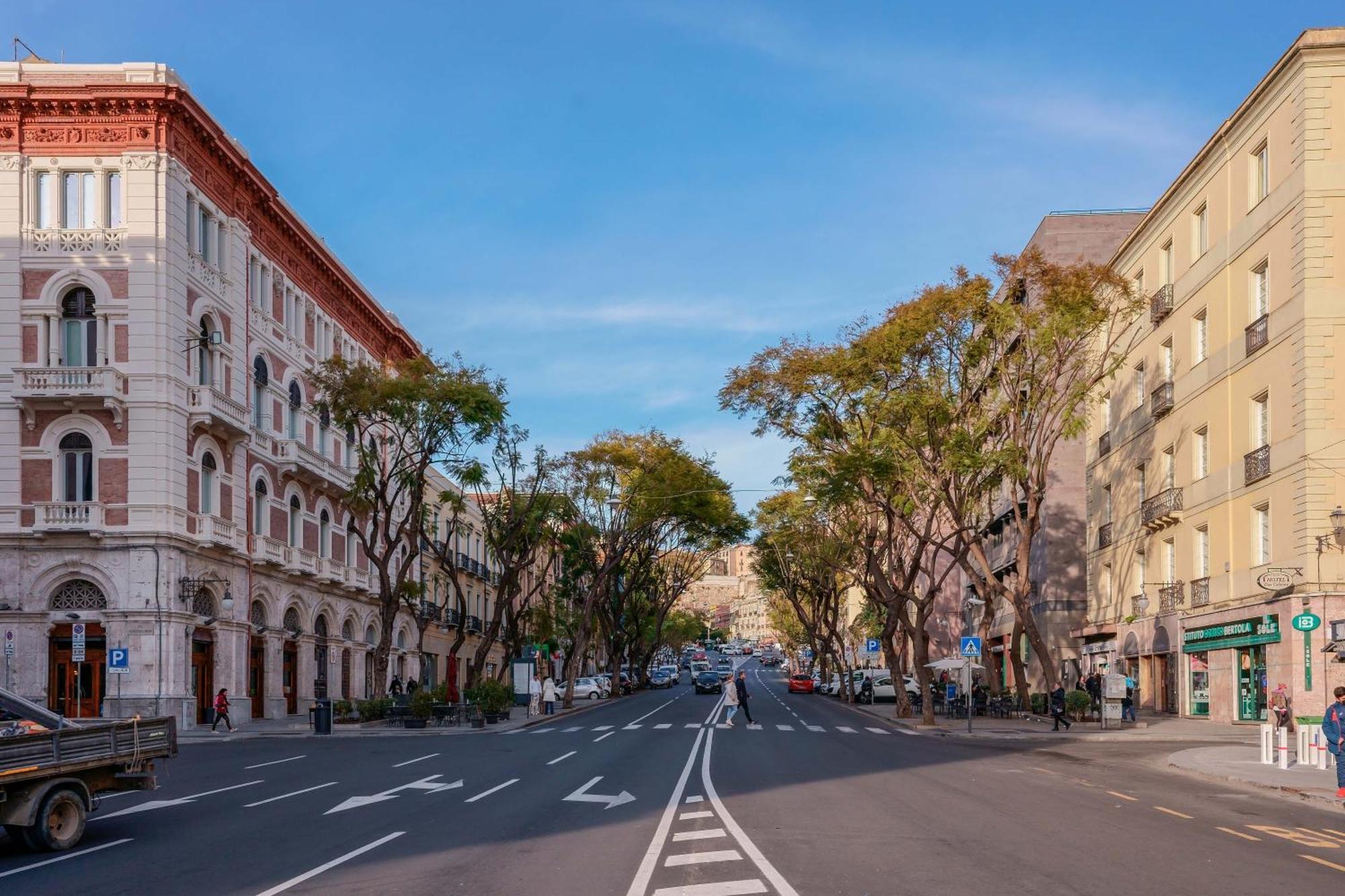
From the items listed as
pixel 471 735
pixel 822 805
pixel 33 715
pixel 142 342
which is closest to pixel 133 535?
pixel 142 342

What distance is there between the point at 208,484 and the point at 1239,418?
31.5m

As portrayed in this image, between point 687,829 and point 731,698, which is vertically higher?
point 687,829

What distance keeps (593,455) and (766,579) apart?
28280 mm

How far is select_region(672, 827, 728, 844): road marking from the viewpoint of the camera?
14031 mm

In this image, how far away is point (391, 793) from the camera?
19578mm

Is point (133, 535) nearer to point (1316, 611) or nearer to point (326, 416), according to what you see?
point (326, 416)

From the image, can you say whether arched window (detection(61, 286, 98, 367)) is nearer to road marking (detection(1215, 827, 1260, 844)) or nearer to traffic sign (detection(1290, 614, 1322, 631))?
traffic sign (detection(1290, 614, 1322, 631))

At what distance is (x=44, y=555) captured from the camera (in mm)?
39062

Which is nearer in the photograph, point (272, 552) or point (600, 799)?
point (600, 799)

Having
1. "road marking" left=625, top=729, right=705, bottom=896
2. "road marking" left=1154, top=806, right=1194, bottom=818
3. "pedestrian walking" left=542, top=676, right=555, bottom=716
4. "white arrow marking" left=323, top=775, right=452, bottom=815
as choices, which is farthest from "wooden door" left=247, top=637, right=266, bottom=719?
"road marking" left=1154, top=806, right=1194, bottom=818

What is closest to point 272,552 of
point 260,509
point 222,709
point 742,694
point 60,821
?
point 260,509

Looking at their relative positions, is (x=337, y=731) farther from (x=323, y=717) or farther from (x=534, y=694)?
(x=534, y=694)

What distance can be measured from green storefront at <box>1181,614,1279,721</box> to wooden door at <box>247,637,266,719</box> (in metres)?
30.9

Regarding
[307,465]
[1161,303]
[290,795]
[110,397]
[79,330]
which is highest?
[1161,303]
